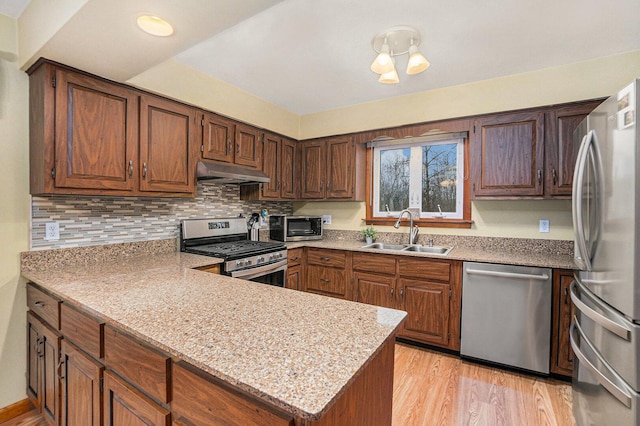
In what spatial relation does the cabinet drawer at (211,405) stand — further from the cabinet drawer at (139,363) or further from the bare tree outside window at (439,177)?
the bare tree outside window at (439,177)

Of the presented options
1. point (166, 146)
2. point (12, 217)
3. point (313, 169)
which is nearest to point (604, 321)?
point (166, 146)

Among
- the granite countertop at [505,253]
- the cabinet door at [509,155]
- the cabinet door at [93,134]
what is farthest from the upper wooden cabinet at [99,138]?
the cabinet door at [509,155]

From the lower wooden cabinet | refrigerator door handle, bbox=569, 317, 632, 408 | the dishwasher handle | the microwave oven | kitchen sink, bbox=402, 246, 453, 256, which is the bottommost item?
the lower wooden cabinet

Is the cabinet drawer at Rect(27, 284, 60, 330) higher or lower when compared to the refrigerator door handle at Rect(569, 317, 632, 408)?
higher

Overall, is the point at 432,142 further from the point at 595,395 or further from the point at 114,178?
the point at 114,178

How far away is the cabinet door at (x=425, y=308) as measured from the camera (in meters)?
2.55

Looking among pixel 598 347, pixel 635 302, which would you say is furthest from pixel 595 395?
pixel 635 302

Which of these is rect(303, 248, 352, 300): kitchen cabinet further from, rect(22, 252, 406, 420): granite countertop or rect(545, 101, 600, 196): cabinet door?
rect(545, 101, 600, 196): cabinet door

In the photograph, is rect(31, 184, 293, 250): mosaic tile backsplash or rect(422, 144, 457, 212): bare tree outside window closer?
rect(31, 184, 293, 250): mosaic tile backsplash

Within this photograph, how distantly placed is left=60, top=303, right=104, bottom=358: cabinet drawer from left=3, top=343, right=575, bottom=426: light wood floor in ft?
3.12

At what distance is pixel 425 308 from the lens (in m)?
2.62

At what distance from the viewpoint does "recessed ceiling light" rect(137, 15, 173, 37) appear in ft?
4.41

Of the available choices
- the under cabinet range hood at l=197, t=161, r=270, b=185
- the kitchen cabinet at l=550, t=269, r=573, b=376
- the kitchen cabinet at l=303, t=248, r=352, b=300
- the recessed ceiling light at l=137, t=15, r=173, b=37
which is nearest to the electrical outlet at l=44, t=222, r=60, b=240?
the under cabinet range hood at l=197, t=161, r=270, b=185

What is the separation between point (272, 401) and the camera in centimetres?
61
